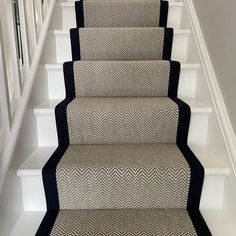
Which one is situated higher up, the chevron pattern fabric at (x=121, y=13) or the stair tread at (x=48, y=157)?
the chevron pattern fabric at (x=121, y=13)

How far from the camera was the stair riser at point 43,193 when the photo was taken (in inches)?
41.8

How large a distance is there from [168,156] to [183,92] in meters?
0.50

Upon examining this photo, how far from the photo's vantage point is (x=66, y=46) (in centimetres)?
166

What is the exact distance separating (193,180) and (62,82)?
0.80 metres

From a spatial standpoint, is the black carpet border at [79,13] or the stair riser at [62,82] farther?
the black carpet border at [79,13]

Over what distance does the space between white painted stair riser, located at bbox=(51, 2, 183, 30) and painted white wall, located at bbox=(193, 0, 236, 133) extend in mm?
440

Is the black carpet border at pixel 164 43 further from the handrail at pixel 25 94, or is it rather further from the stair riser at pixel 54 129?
the stair riser at pixel 54 129

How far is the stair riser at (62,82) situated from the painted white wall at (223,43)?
0.50 ft

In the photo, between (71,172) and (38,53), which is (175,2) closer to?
(38,53)

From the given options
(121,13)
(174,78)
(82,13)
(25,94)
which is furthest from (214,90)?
(82,13)

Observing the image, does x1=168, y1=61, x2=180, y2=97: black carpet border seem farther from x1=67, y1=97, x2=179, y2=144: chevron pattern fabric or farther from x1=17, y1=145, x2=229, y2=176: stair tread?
x1=17, y1=145, x2=229, y2=176: stair tread

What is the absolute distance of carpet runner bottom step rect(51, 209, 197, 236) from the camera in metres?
0.91

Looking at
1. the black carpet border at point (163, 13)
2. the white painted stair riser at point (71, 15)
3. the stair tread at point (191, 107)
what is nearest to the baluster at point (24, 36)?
the stair tread at point (191, 107)

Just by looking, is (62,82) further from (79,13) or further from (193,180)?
(193,180)
